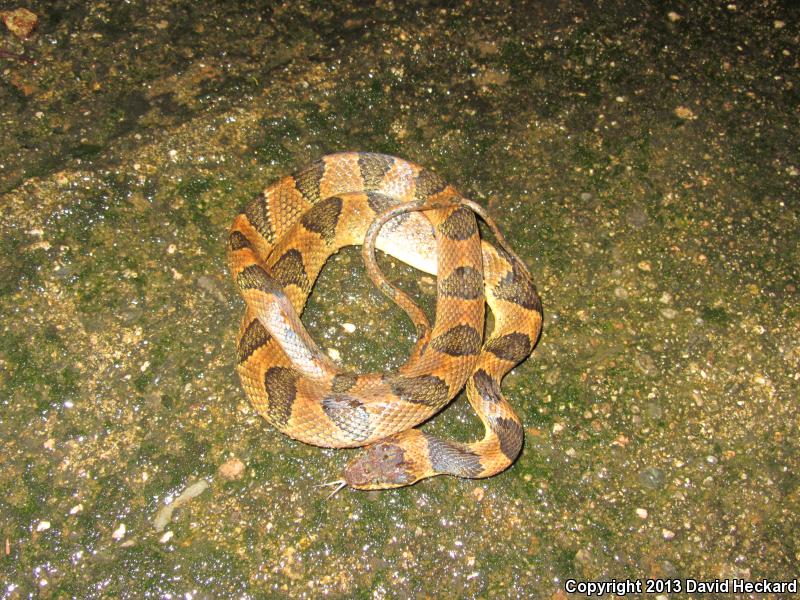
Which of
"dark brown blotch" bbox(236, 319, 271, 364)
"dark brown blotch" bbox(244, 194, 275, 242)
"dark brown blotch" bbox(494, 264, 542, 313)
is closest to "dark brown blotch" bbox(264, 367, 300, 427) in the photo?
"dark brown blotch" bbox(236, 319, 271, 364)

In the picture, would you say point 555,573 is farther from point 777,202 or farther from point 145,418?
point 777,202

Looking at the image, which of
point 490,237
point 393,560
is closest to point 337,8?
point 490,237

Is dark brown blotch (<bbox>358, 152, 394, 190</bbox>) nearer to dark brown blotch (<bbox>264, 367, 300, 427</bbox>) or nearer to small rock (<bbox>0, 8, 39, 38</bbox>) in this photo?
dark brown blotch (<bbox>264, 367, 300, 427</bbox>)

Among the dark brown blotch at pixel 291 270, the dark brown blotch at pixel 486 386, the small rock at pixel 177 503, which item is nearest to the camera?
the small rock at pixel 177 503

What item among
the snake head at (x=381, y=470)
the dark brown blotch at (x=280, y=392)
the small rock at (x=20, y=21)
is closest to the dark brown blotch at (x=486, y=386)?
the snake head at (x=381, y=470)

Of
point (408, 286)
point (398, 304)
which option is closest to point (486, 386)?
point (398, 304)

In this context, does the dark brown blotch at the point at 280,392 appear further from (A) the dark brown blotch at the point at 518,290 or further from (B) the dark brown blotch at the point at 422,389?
(A) the dark brown blotch at the point at 518,290

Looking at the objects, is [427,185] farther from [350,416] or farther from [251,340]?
[350,416]
